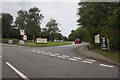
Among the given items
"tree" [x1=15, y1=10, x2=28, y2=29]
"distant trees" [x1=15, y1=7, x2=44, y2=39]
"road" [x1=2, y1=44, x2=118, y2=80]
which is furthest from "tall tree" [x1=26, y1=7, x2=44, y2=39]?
"road" [x1=2, y1=44, x2=118, y2=80]

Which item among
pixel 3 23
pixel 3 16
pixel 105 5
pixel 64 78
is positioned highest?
pixel 3 16

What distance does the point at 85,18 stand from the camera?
13359mm

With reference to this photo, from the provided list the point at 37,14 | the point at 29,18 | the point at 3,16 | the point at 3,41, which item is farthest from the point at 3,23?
the point at 3,41

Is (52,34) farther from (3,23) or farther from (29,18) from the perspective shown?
(3,23)

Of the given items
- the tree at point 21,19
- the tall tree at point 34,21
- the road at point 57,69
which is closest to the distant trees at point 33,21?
the tall tree at point 34,21

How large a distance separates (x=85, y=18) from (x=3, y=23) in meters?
49.9

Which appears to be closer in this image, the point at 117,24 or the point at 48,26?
the point at 117,24

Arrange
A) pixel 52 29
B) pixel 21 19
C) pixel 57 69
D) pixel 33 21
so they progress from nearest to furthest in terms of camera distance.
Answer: pixel 57 69
pixel 33 21
pixel 21 19
pixel 52 29

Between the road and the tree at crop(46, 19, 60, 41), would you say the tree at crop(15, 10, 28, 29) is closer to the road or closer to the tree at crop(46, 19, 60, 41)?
the tree at crop(46, 19, 60, 41)

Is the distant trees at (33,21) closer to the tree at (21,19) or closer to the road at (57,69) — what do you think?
the tree at (21,19)

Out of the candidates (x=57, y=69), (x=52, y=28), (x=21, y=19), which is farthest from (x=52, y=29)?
(x=57, y=69)

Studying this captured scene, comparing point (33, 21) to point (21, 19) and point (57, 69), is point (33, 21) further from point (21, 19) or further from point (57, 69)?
point (57, 69)

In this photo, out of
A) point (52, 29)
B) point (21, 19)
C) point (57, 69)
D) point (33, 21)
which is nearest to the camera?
point (57, 69)

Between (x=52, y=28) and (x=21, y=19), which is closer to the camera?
(x=21, y=19)
